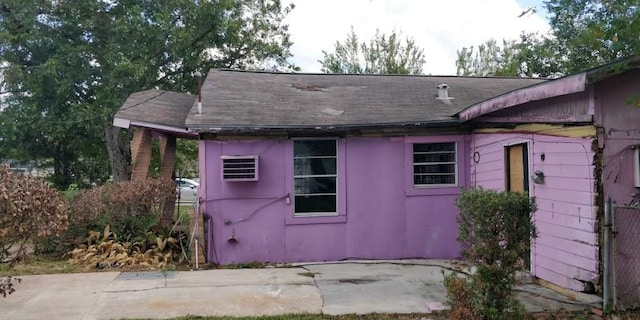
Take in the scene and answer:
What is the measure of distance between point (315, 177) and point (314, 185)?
14 cm

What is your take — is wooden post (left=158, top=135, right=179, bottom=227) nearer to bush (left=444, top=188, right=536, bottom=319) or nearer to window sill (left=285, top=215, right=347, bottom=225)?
window sill (left=285, top=215, right=347, bottom=225)

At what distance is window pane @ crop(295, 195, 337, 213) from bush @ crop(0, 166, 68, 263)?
4.13 m

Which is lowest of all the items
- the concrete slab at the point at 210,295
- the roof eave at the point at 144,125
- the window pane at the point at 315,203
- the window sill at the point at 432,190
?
the concrete slab at the point at 210,295

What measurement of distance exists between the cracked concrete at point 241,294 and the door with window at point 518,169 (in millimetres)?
1455

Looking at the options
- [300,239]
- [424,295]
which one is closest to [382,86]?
[300,239]

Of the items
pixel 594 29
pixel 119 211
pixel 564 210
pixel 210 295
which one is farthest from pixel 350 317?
pixel 119 211

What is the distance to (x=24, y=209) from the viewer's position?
4734 millimetres

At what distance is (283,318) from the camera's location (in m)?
5.23

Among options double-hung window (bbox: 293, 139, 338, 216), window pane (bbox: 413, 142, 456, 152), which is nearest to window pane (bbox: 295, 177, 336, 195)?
double-hung window (bbox: 293, 139, 338, 216)

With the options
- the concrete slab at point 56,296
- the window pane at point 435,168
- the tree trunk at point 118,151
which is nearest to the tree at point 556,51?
the window pane at point 435,168

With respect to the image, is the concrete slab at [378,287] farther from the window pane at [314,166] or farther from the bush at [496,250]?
the window pane at [314,166]

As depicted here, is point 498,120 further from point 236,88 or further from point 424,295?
point 236,88

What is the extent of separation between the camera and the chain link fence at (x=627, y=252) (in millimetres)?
5496

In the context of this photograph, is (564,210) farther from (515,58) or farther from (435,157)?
(515,58)
